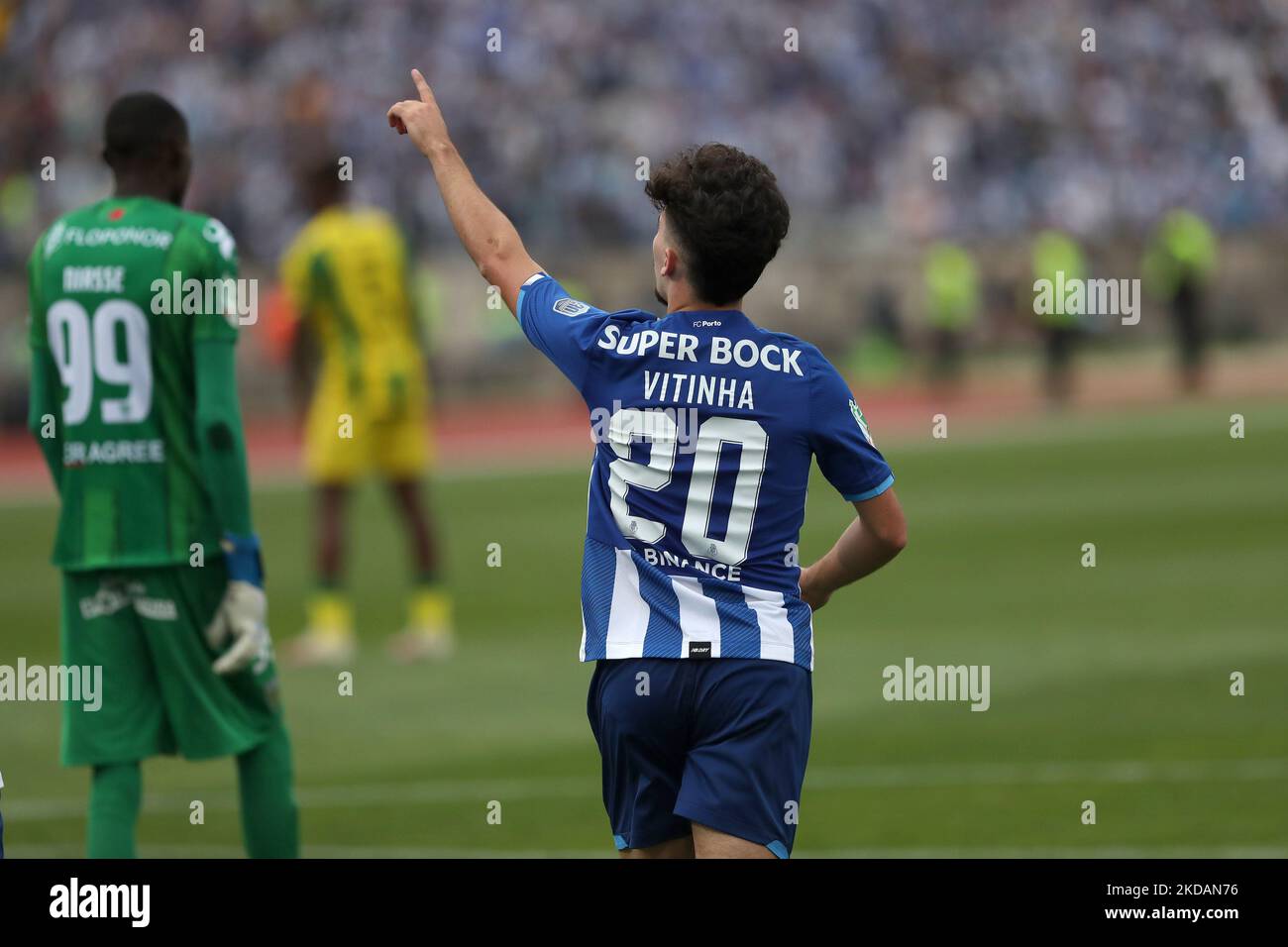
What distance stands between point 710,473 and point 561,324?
1.58 ft

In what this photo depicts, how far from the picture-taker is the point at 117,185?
17.6 ft

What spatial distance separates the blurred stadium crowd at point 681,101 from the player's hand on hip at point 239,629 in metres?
22.7

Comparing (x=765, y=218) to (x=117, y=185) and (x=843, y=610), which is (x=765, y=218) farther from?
(x=843, y=610)

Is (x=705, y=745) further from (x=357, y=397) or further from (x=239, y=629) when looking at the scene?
(x=357, y=397)

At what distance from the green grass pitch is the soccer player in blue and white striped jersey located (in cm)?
281

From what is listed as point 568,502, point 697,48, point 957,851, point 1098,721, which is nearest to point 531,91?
point 697,48

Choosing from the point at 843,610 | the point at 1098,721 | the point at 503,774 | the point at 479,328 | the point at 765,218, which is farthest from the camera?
the point at 479,328

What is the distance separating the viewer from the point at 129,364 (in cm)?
529

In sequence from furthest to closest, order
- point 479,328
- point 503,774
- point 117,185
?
point 479,328, point 503,774, point 117,185

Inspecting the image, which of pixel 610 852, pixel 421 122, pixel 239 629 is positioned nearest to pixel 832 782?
pixel 610 852

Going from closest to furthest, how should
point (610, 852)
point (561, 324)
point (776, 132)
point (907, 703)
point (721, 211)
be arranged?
point (721, 211), point (561, 324), point (610, 852), point (907, 703), point (776, 132)

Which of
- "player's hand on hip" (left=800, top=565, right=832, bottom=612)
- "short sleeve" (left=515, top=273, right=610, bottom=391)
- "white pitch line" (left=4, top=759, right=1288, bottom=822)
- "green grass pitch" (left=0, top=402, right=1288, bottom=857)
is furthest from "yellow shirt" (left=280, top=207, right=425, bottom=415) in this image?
"player's hand on hip" (left=800, top=565, right=832, bottom=612)
